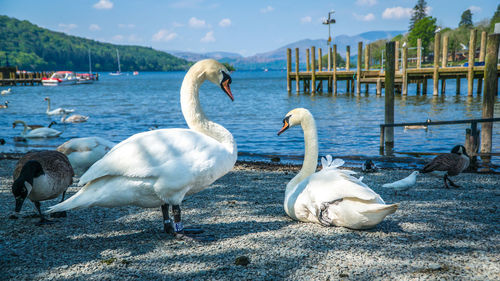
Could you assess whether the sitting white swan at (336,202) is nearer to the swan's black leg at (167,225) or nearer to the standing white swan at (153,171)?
the standing white swan at (153,171)

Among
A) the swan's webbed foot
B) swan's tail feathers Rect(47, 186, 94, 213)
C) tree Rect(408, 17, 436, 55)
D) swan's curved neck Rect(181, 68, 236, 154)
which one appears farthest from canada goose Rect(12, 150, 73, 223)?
tree Rect(408, 17, 436, 55)

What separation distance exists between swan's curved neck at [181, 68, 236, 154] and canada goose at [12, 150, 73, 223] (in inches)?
71.8

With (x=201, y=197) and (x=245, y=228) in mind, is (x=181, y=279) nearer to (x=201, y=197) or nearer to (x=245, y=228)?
(x=245, y=228)

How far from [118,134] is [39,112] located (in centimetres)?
1614

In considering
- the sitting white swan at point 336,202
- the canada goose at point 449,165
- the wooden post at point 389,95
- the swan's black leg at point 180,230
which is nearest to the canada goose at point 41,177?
the swan's black leg at point 180,230

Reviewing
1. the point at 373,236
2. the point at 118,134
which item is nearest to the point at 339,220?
the point at 373,236

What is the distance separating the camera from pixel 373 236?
13.9 feet

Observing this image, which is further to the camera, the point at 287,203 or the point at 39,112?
the point at 39,112

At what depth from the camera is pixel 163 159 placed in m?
3.79

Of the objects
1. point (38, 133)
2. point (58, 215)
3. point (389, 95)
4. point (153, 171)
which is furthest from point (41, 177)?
point (38, 133)

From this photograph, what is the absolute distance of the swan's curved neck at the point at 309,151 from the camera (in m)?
5.41

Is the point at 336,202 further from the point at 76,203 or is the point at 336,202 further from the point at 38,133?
the point at 38,133

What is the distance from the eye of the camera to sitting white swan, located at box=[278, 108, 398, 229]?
4.05 metres

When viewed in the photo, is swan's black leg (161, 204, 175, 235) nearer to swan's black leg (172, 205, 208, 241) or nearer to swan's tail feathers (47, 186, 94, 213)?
swan's black leg (172, 205, 208, 241)
